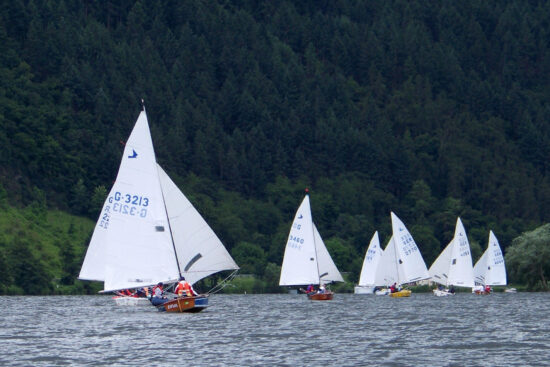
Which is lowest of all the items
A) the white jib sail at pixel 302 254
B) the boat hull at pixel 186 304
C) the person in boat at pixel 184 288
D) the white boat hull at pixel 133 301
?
the boat hull at pixel 186 304

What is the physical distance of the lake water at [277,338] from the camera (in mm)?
49094

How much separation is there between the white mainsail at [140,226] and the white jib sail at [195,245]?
19cm

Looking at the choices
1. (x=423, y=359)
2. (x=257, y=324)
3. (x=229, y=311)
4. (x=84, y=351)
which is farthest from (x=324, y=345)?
(x=229, y=311)

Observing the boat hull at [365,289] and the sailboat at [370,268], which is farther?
the sailboat at [370,268]

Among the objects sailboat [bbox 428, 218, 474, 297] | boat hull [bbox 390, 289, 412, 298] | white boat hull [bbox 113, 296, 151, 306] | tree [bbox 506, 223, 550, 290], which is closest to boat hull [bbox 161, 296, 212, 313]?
white boat hull [bbox 113, 296, 151, 306]

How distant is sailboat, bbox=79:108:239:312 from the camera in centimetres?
7694

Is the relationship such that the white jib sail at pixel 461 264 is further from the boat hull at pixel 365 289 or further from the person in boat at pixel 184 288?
the person in boat at pixel 184 288

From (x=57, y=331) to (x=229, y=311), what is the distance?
2602cm

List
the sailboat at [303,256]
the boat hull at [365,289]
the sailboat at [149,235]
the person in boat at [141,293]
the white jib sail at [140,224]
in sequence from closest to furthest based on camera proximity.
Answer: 1. the sailboat at [149,235]
2. the white jib sail at [140,224]
3. the person in boat at [141,293]
4. the sailboat at [303,256]
5. the boat hull at [365,289]

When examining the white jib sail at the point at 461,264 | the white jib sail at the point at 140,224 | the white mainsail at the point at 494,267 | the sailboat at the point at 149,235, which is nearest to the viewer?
the sailboat at the point at 149,235

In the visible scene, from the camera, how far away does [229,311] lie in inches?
3573

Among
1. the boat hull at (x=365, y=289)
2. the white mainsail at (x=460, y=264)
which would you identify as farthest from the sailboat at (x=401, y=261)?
the white mainsail at (x=460, y=264)

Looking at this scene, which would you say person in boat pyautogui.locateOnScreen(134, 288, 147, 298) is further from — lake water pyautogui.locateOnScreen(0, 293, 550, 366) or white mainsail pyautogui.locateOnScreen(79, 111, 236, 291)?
white mainsail pyautogui.locateOnScreen(79, 111, 236, 291)

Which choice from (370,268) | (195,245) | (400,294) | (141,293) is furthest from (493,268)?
(195,245)
